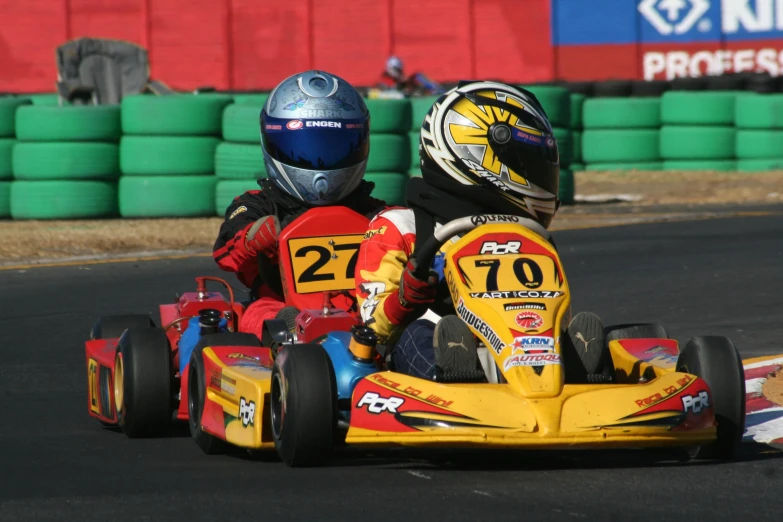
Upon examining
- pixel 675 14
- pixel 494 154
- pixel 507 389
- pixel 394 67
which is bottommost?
pixel 507 389

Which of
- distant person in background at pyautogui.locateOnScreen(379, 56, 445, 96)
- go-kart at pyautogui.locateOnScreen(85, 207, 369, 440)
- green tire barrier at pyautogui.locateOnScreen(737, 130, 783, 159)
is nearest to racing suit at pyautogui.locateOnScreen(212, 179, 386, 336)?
go-kart at pyautogui.locateOnScreen(85, 207, 369, 440)

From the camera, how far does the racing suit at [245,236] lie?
19.1ft

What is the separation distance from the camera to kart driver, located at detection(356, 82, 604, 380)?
4.88m

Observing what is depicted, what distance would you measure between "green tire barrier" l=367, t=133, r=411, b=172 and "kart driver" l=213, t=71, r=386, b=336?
6.67 metres

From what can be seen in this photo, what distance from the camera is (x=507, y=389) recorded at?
4.27 m

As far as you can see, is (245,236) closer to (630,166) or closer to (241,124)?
(241,124)

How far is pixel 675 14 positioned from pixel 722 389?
20.2m

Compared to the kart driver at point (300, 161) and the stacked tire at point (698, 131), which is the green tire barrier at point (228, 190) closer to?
the kart driver at point (300, 161)

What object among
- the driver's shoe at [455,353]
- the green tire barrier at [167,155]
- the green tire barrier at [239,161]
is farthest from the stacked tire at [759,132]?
the driver's shoe at [455,353]

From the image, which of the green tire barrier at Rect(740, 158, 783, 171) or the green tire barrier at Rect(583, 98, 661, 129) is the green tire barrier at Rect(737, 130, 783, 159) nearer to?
the green tire barrier at Rect(740, 158, 783, 171)

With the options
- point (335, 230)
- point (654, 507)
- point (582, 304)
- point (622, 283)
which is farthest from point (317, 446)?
point (622, 283)

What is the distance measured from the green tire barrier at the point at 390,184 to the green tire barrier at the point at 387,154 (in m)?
0.04

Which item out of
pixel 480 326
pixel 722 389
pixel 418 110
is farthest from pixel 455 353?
pixel 418 110

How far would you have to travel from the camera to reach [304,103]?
19.5ft
